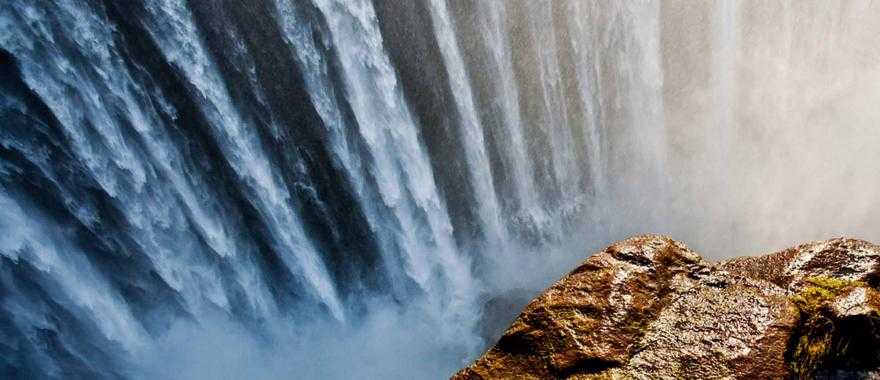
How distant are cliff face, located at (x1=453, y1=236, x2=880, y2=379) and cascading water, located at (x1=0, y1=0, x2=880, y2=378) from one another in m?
8.25

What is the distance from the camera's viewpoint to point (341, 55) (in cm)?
1125

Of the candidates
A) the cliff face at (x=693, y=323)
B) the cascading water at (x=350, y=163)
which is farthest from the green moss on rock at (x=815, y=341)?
the cascading water at (x=350, y=163)

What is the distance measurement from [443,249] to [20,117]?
9116 millimetres

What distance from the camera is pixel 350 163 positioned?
40.9 ft

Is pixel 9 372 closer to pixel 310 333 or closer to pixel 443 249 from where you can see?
pixel 310 333

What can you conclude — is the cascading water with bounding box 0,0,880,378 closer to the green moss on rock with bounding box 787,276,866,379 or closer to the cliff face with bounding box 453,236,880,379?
the cliff face with bounding box 453,236,880,379

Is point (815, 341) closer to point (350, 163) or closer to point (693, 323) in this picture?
point (693, 323)

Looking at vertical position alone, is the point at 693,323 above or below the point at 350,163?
below

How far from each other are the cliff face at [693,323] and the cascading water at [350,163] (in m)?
8.25

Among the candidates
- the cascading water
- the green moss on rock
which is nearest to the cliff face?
the green moss on rock

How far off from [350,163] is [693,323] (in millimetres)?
9360

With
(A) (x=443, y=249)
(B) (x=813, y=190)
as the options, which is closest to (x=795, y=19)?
(B) (x=813, y=190)

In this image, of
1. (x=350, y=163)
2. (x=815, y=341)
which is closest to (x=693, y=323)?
(x=815, y=341)

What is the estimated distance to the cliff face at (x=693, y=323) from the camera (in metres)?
3.78
